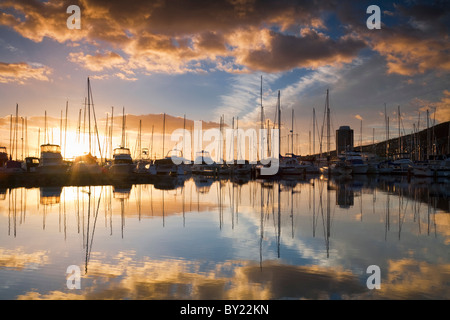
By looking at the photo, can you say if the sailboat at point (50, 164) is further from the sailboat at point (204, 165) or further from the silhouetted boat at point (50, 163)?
the sailboat at point (204, 165)

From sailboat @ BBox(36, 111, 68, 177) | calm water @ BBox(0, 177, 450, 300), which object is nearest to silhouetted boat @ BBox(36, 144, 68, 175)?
sailboat @ BBox(36, 111, 68, 177)

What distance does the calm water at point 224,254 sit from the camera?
7918mm

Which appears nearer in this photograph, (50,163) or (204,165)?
(50,163)

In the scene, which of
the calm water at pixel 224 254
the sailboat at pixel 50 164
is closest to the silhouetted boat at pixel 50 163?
the sailboat at pixel 50 164

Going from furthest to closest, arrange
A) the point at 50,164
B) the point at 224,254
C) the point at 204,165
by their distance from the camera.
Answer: the point at 204,165
the point at 50,164
the point at 224,254

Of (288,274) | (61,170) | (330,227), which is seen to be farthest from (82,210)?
(61,170)

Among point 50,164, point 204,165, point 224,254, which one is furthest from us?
point 204,165

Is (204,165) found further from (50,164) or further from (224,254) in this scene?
(224,254)

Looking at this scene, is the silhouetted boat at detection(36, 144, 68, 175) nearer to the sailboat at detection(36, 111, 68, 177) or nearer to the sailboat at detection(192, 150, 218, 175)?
the sailboat at detection(36, 111, 68, 177)

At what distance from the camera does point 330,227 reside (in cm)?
1588

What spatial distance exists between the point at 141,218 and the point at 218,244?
7.20m

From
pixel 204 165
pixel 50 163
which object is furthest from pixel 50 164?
pixel 204 165

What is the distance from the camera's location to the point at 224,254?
1108cm
